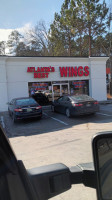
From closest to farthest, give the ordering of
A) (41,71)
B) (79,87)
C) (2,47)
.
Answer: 1. (41,71)
2. (79,87)
3. (2,47)

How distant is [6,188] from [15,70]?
52.3 feet

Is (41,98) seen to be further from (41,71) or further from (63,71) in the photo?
(63,71)

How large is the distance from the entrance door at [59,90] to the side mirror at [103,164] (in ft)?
53.6

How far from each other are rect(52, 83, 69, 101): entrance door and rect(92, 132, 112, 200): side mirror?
1633 centimetres

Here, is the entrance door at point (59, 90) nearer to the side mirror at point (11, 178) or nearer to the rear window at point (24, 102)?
the rear window at point (24, 102)

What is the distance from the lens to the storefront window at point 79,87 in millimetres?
18562

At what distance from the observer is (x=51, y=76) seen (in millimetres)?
17469

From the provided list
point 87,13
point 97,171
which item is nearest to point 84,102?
point 97,171

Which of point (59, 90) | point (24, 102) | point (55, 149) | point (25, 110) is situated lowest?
point (55, 149)

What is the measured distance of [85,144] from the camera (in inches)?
236

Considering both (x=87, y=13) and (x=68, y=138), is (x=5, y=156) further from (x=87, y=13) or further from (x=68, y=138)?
(x=87, y=13)

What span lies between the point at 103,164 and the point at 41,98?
16.0 metres

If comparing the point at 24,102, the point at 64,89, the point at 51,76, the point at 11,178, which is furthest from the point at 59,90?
the point at 11,178

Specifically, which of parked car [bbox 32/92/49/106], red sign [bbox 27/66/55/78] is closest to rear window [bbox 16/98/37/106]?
parked car [bbox 32/92/49/106]
